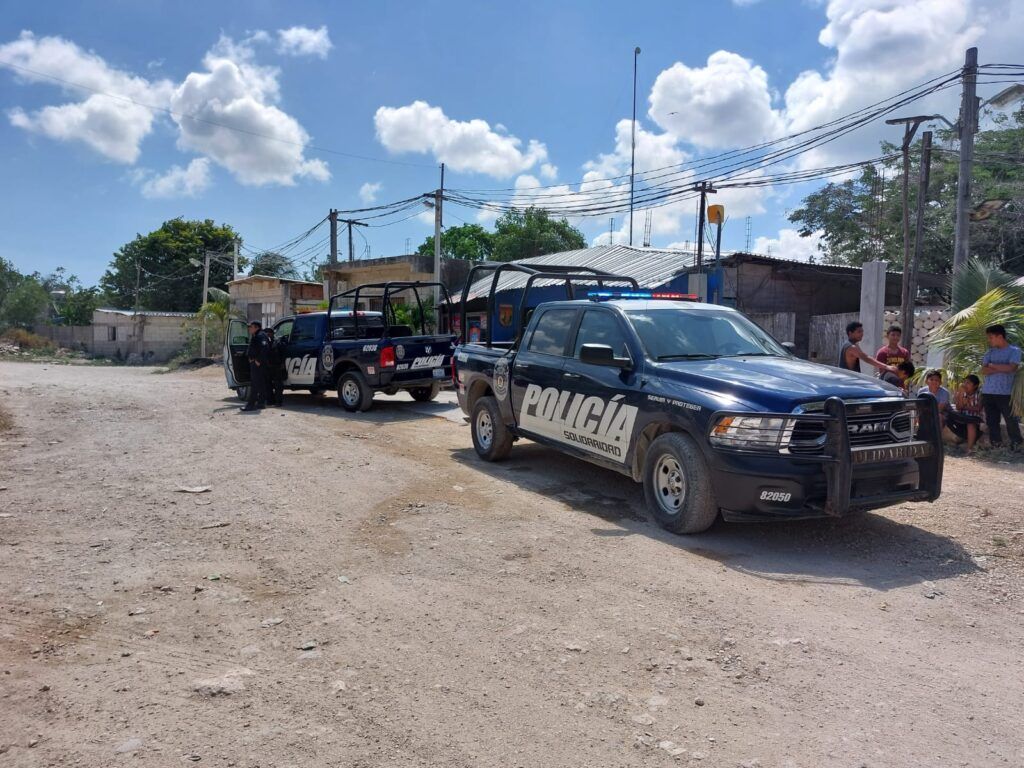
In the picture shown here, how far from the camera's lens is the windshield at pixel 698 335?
21.2ft

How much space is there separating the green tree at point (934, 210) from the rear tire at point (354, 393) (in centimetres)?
1243

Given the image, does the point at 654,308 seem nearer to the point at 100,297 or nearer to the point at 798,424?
the point at 798,424

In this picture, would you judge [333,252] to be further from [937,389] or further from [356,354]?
[937,389]

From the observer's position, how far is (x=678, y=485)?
5.74 meters

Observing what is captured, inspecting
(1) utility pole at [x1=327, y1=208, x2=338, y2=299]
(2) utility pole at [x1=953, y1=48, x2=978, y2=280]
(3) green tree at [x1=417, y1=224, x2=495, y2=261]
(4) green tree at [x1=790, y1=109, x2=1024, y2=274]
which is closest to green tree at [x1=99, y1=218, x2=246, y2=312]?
(3) green tree at [x1=417, y1=224, x2=495, y2=261]

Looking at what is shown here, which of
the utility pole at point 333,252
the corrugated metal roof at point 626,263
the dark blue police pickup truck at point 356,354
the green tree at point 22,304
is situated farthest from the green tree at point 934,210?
the green tree at point 22,304

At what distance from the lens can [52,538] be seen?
5594 mm

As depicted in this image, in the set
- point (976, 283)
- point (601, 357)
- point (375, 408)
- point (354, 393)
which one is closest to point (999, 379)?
point (976, 283)

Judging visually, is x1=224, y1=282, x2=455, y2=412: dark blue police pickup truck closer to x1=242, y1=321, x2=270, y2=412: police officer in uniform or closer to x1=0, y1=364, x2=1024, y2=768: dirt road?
x1=242, y1=321, x2=270, y2=412: police officer in uniform

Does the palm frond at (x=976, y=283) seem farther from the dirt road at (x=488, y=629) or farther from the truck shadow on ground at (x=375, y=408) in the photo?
the truck shadow on ground at (x=375, y=408)

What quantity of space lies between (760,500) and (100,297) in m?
59.8

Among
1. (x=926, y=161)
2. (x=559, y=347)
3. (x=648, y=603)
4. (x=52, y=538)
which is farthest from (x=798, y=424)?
(x=926, y=161)

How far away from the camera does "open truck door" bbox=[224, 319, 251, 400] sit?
14.4m

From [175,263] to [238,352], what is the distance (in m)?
41.8
